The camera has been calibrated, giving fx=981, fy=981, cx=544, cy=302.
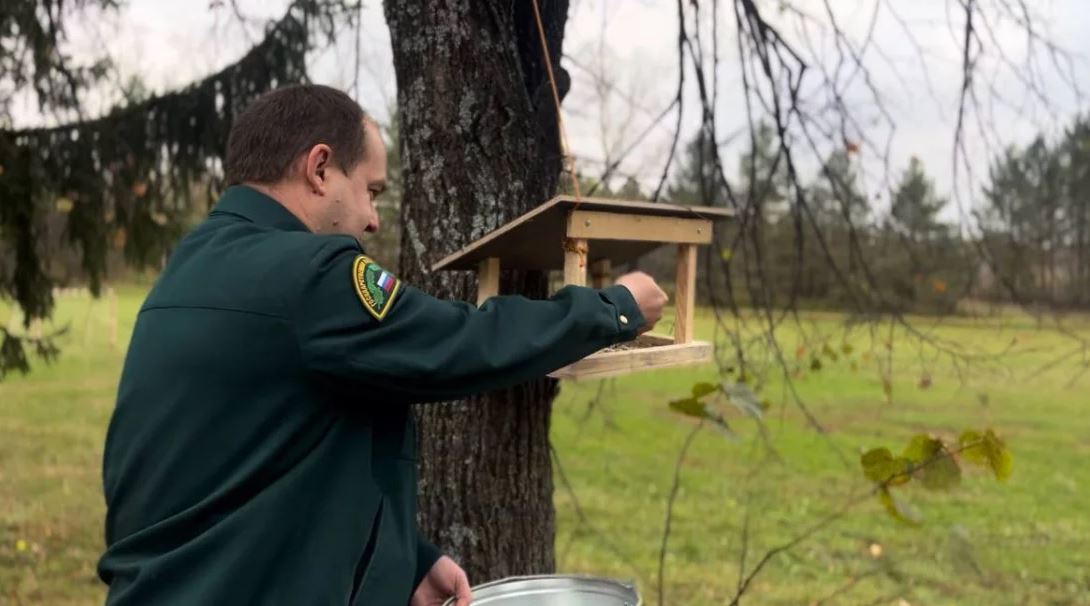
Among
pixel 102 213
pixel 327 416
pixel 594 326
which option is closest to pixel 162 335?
pixel 327 416

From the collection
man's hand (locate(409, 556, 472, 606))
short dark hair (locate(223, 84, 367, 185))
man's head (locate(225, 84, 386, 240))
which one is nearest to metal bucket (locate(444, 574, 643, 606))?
man's hand (locate(409, 556, 472, 606))

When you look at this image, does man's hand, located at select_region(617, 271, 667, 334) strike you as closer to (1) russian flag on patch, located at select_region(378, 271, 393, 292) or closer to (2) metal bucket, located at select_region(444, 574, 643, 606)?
(1) russian flag on patch, located at select_region(378, 271, 393, 292)

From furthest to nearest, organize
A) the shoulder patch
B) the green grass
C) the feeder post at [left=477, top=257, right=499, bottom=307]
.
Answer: the green grass < the feeder post at [left=477, top=257, right=499, bottom=307] < the shoulder patch

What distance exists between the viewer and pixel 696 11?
2.85 m

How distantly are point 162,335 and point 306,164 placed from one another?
33 centimetres

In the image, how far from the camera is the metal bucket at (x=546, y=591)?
1.75 meters

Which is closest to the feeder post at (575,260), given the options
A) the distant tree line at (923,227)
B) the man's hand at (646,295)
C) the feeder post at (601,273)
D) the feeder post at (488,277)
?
the man's hand at (646,295)

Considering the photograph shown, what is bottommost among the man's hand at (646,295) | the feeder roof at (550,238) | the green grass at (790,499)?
the green grass at (790,499)

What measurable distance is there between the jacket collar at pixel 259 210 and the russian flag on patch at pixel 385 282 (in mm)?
195

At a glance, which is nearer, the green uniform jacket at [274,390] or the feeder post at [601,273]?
the green uniform jacket at [274,390]

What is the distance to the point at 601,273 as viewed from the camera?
226 centimetres

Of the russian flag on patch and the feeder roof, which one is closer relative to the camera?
the russian flag on patch

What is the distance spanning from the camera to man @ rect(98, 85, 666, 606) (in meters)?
1.33

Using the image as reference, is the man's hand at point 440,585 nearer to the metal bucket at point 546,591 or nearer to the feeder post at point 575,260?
the metal bucket at point 546,591
